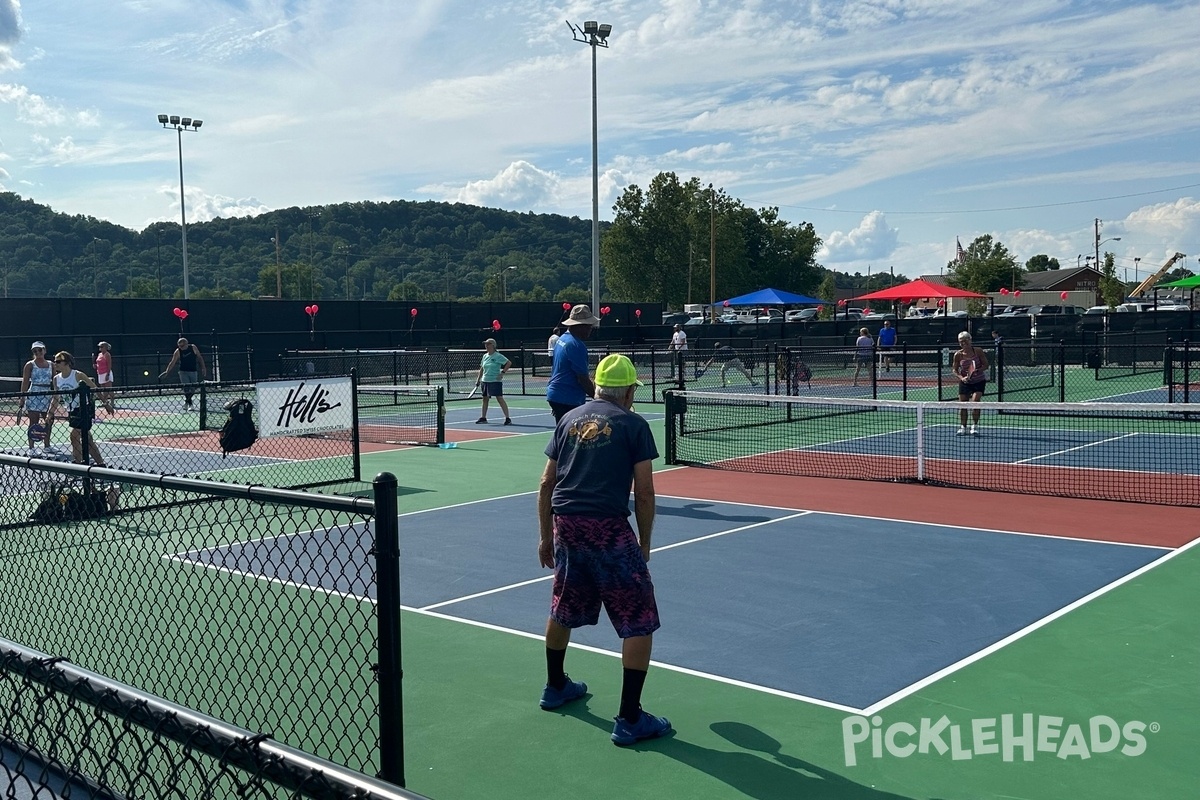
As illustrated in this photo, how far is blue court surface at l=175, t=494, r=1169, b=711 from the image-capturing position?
679cm

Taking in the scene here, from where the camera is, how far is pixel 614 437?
5504 millimetres

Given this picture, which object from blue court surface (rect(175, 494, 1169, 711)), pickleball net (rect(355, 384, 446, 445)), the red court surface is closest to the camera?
blue court surface (rect(175, 494, 1169, 711))

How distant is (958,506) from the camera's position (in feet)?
39.8

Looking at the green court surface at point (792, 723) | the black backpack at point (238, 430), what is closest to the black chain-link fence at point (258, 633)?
the green court surface at point (792, 723)

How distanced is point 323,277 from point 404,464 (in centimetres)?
13850

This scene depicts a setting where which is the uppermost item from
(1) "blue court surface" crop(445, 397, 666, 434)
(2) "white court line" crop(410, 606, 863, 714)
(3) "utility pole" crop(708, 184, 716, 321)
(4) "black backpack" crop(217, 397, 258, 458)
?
(3) "utility pole" crop(708, 184, 716, 321)

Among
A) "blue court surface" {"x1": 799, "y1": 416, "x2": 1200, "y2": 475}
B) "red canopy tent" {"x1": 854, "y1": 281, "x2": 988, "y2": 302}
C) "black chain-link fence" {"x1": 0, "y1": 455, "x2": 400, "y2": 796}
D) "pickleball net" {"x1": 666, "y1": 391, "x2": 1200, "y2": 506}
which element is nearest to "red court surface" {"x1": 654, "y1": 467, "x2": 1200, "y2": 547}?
"pickleball net" {"x1": 666, "y1": 391, "x2": 1200, "y2": 506}

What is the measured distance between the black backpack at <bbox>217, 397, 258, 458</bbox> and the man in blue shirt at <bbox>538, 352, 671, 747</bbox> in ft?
27.2

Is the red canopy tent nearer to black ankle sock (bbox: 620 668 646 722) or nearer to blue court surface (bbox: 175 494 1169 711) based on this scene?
blue court surface (bbox: 175 494 1169 711)

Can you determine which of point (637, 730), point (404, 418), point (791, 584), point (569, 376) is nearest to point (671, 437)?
point (569, 376)

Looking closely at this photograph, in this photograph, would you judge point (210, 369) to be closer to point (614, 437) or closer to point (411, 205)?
point (614, 437)

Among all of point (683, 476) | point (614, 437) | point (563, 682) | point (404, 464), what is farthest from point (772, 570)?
point (404, 464)

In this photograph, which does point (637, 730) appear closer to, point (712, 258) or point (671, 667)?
point (671, 667)

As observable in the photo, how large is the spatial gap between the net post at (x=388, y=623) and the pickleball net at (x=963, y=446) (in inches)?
382
